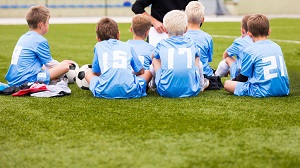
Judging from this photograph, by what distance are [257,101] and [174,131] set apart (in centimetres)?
167

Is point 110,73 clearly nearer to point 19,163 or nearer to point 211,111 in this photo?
point 211,111

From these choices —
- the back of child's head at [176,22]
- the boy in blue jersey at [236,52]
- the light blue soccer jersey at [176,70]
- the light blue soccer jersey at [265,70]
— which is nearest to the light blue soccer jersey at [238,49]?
the boy in blue jersey at [236,52]

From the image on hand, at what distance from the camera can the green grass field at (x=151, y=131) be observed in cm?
390

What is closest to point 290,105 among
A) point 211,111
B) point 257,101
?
point 257,101

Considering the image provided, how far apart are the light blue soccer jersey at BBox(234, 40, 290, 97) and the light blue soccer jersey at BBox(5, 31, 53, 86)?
2347 millimetres

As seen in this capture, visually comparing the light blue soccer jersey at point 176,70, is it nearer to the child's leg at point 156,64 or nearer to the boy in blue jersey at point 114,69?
the child's leg at point 156,64

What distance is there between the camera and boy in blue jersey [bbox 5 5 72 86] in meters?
6.75

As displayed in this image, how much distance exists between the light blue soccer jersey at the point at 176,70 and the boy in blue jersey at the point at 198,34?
3.09 ft

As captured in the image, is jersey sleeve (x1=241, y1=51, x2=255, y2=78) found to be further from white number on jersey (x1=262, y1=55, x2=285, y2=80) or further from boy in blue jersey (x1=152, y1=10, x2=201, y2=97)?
boy in blue jersey (x1=152, y1=10, x2=201, y2=97)

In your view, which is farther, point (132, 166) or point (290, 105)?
point (290, 105)

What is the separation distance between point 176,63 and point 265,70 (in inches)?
37.8

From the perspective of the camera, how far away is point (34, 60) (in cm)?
684

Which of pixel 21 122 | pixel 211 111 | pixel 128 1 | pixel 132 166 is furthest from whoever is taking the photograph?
pixel 128 1

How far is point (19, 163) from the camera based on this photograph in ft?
12.6
